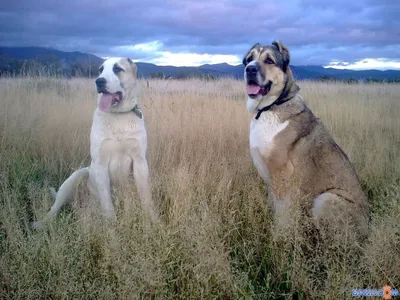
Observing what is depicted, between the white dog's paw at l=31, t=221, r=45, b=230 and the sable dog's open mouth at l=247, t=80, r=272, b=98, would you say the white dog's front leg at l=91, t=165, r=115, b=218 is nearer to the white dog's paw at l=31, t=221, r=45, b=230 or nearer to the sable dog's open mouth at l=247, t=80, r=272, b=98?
the white dog's paw at l=31, t=221, r=45, b=230

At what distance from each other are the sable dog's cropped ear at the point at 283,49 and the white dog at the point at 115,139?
1.37 meters

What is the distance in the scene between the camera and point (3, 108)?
5895mm

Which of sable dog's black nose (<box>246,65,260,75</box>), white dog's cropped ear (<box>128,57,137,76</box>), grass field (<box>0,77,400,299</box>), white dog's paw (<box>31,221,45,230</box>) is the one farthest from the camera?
white dog's cropped ear (<box>128,57,137,76</box>)

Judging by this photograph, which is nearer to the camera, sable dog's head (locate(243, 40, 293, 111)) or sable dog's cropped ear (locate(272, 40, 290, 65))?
sable dog's head (locate(243, 40, 293, 111))

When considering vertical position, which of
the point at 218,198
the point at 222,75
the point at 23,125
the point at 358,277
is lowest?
the point at 358,277

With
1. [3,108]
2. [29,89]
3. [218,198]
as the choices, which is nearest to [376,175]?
[218,198]

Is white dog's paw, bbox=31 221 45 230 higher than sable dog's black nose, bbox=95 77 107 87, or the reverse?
sable dog's black nose, bbox=95 77 107 87

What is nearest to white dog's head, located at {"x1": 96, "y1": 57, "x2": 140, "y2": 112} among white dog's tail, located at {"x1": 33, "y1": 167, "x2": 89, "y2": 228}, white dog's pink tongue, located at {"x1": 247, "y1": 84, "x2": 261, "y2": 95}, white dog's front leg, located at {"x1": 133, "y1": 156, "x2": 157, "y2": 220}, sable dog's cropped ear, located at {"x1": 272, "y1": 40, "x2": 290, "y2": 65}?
white dog's front leg, located at {"x1": 133, "y1": 156, "x2": 157, "y2": 220}

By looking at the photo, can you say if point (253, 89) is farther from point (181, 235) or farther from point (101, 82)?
point (181, 235)

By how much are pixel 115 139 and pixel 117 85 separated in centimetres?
49

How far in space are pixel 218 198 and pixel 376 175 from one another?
2071mm

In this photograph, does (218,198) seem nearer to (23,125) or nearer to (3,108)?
(23,125)

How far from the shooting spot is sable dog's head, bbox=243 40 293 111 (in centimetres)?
339

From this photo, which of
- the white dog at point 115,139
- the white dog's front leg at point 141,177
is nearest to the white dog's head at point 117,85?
the white dog at point 115,139
